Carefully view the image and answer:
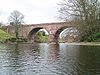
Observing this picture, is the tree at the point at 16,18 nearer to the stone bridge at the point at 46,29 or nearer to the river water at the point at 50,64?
the stone bridge at the point at 46,29

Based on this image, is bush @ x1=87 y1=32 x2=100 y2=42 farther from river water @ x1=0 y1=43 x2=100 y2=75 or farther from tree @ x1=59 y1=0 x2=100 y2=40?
river water @ x1=0 y1=43 x2=100 y2=75

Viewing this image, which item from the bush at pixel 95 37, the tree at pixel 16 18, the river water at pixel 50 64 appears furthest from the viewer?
the tree at pixel 16 18

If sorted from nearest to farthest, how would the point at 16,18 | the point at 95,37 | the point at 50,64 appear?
the point at 50,64 → the point at 95,37 → the point at 16,18

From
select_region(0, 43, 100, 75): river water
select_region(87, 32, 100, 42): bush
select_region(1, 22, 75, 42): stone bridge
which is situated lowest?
select_region(0, 43, 100, 75): river water

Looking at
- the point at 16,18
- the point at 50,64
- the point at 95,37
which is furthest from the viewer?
the point at 16,18

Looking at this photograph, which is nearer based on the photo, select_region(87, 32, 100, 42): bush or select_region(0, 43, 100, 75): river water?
select_region(0, 43, 100, 75): river water

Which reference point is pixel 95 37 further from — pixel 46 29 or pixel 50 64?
pixel 46 29

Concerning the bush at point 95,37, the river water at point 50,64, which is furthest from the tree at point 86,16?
the river water at point 50,64

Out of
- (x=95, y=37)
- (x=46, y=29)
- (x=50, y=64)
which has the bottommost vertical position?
(x=50, y=64)

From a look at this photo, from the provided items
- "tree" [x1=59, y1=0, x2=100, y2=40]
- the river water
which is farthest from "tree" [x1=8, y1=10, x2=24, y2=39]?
the river water

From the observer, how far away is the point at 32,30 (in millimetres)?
97000

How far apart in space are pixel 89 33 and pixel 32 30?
5443 cm

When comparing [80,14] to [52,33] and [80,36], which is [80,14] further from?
[52,33]

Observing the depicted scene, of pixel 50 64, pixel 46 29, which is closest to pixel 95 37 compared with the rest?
pixel 50 64
